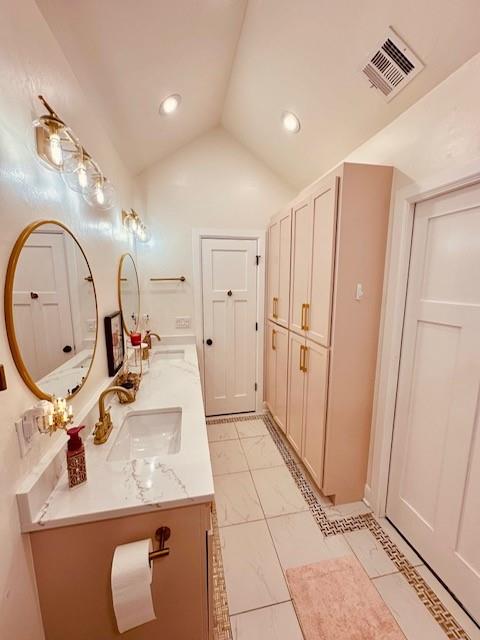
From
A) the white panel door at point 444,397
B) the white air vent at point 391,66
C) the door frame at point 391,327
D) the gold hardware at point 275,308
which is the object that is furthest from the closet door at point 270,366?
the white air vent at point 391,66

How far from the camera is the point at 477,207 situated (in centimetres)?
121

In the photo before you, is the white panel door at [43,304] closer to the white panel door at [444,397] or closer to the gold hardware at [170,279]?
the gold hardware at [170,279]

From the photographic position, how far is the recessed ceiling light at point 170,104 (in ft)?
5.88

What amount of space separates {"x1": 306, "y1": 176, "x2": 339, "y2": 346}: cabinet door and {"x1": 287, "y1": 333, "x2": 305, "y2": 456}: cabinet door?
12.0 inches

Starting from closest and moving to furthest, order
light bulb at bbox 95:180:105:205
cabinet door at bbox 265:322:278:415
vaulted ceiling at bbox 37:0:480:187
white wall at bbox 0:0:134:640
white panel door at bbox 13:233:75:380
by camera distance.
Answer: white wall at bbox 0:0:134:640, white panel door at bbox 13:233:75:380, vaulted ceiling at bbox 37:0:480:187, light bulb at bbox 95:180:105:205, cabinet door at bbox 265:322:278:415

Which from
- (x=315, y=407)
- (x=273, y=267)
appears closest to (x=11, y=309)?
(x=315, y=407)

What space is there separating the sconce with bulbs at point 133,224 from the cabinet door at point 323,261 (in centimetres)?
138

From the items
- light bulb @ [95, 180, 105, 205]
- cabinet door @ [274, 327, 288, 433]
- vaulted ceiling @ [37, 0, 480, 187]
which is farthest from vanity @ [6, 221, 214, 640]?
cabinet door @ [274, 327, 288, 433]

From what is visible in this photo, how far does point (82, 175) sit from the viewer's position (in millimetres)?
1175

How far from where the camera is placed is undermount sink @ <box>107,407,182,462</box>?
143cm

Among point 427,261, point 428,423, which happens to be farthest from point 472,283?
point 428,423

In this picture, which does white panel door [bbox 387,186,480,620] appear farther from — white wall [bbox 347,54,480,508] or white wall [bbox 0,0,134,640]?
white wall [bbox 0,0,134,640]

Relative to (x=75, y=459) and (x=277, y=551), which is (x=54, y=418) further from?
(x=277, y=551)

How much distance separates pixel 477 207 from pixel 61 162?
5.68 feet
